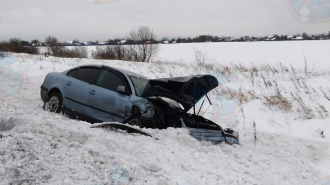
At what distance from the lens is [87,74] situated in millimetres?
6902

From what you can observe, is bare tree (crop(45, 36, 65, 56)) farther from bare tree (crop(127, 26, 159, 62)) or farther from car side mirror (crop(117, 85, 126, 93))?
car side mirror (crop(117, 85, 126, 93))

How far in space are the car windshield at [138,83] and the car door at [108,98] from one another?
174mm

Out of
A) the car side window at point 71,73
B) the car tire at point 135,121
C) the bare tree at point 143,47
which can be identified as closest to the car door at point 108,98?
the car tire at point 135,121

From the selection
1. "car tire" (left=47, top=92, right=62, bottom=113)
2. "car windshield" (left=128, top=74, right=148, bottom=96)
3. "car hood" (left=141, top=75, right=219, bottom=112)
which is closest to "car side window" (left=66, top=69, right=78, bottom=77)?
"car tire" (left=47, top=92, right=62, bottom=113)

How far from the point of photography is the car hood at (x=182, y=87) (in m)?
5.48

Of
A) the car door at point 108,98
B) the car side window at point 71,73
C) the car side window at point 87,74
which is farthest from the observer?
the car side window at point 71,73

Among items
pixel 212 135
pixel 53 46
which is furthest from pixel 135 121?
pixel 53 46

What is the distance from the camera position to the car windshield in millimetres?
6144

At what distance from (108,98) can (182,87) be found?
5.14ft

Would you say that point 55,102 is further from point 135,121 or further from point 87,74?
point 135,121

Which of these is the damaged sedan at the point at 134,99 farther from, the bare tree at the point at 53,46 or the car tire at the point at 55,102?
the bare tree at the point at 53,46

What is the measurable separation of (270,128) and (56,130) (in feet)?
19.0

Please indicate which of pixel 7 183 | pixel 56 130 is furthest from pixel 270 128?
pixel 7 183

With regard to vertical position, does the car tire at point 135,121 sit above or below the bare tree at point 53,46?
below
